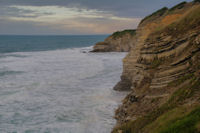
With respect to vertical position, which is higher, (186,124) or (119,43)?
(119,43)

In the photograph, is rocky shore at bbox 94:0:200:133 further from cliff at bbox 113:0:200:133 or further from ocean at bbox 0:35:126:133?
ocean at bbox 0:35:126:133

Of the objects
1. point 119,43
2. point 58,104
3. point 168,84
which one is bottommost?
point 58,104

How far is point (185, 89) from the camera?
28.0 ft

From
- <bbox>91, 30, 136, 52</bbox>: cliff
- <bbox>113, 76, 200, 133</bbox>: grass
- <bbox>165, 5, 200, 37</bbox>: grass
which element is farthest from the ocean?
<bbox>91, 30, 136, 52</bbox>: cliff

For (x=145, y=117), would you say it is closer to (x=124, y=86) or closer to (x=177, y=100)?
(x=177, y=100)

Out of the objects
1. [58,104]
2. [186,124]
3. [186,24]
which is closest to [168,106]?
[186,124]

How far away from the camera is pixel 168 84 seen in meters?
10.2

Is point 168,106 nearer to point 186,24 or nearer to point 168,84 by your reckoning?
point 168,84

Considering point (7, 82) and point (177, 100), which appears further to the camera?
point (7, 82)

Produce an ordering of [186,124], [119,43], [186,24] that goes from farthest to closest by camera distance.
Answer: [119,43] → [186,24] → [186,124]

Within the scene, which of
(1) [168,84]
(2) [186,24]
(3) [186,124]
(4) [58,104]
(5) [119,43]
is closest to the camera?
(3) [186,124]

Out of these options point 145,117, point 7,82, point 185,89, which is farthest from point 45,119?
point 7,82

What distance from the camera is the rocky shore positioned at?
7266 mm

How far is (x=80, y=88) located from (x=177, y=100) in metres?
11.8
